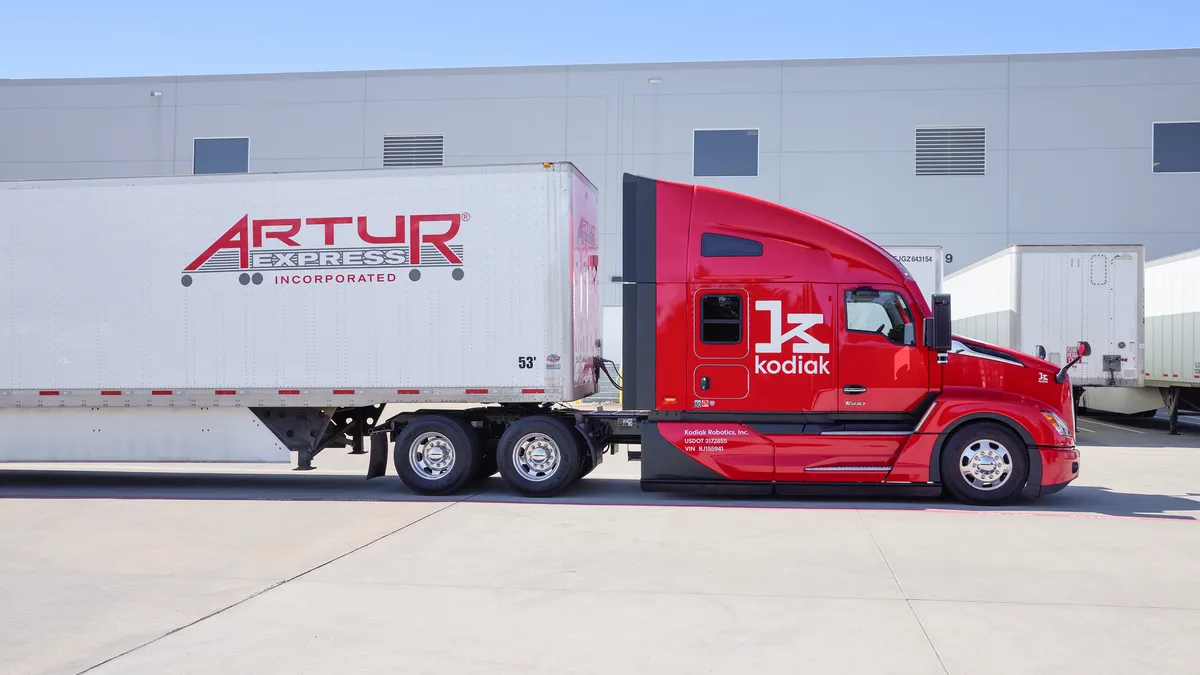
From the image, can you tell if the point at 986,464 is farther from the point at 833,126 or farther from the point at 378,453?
the point at 833,126

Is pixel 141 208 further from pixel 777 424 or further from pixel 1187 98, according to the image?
pixel 1187 98

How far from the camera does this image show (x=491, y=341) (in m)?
11.2

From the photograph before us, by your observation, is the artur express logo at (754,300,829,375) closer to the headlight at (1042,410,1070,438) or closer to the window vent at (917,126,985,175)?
the headlight at (1042,410,1070,438)

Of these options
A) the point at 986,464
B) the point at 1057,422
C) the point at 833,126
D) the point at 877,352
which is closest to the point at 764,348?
the point at 877,352

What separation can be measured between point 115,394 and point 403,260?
12.1 ft

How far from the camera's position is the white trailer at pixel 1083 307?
18703 millimetres

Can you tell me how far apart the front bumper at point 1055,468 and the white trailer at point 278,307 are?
4979 millimetres

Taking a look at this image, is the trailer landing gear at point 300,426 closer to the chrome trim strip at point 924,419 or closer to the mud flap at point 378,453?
the mud flap at point 378,453

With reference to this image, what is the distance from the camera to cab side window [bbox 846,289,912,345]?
10953 millimetres

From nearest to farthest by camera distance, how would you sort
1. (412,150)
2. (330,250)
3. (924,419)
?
1. (924,419)
2. (330,250)
3. (412,150)

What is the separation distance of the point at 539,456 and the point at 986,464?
15.5 feet

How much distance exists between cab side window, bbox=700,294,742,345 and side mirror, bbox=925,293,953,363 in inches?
76.8

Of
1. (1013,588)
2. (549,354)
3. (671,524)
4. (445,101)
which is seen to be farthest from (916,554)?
(445,101)

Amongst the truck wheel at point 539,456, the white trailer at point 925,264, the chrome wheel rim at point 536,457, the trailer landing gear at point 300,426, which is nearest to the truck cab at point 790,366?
the truck wheel at point 539,456
